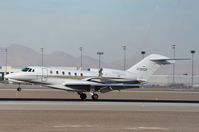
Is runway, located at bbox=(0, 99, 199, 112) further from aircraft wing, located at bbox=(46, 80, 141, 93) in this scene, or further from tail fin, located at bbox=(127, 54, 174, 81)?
tail fin, located at bbox=(127, 54, 174, 81)

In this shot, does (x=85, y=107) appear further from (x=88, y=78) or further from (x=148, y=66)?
(x=148, y=66)

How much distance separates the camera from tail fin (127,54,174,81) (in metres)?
58.0

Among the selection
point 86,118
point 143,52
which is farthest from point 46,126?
point 143,52

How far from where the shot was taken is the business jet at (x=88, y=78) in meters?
52.9

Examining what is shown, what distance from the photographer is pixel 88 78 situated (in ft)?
182

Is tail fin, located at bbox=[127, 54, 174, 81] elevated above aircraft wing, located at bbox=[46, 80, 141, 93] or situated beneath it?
elevated above

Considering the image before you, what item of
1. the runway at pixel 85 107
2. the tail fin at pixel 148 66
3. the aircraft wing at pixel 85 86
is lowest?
the runway at pixel 85 107

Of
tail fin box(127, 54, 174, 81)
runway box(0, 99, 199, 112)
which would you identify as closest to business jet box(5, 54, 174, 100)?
tail fin box(127, 54, 174, 81)

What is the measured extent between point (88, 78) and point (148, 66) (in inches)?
314

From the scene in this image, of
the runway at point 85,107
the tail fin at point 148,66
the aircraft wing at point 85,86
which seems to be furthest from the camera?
the tail fin at point 148,66

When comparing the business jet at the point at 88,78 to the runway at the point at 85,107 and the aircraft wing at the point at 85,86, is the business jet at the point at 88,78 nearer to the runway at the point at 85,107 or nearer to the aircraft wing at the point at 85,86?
the aircraft wing at the point at 85,86

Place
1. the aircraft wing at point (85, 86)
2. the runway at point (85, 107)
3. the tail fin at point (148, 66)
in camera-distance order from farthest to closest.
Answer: the tail fin at point (148, 66) → the aircraft wing at point (85, 86) → the runway at point (85, 107)

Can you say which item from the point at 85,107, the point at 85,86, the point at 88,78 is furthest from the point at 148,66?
the point at 85,107

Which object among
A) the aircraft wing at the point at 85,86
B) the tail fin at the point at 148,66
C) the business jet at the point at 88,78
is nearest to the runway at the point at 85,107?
the aircraft wing at the point at 85,86
